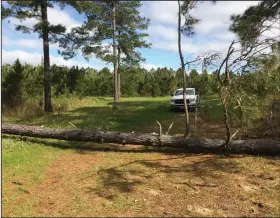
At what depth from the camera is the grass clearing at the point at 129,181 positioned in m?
6.19

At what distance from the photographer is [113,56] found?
87.3 feet

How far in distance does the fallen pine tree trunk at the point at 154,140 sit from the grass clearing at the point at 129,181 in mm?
255

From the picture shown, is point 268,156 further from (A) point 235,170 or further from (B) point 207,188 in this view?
(B) point 207,188

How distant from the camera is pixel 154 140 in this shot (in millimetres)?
10359

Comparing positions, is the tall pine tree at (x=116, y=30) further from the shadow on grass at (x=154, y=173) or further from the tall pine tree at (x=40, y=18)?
the shadow on grass at (x=154, y=173)

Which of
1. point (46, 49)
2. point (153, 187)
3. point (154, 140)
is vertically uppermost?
point (46, 49)

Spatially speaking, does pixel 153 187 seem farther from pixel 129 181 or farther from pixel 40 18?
pixel 40 18

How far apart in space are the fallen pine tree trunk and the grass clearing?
0.84ft

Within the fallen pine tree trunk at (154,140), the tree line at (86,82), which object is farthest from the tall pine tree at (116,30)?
the fallen pine tree trunk at (154,140)

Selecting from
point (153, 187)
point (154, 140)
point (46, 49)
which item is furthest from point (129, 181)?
point (46, 49)

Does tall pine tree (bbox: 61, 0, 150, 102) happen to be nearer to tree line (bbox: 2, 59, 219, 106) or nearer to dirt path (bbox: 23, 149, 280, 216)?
tree line (bbox: 2, 59, 219, 106)

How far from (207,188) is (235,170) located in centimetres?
142

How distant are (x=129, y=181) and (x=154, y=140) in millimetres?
2828

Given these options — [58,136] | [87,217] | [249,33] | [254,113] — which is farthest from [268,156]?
[58,136]
